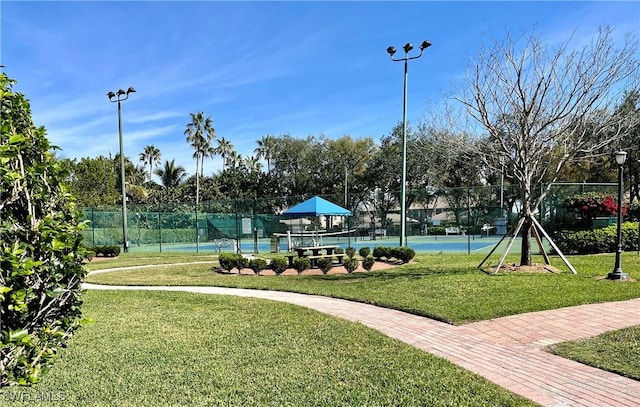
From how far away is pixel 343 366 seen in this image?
168 inches

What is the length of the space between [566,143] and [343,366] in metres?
9.54

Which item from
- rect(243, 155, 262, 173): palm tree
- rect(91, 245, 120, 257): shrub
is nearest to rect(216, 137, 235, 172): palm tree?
rect(243, 155, 262, 173): palm tree

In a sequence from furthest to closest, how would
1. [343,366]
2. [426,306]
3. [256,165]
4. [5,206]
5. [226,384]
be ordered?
[256,165] → [426,306] → [343,366] → [226,384] → [5,206]

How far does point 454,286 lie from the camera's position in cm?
850

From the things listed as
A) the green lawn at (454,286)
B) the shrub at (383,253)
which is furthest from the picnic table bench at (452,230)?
the green lawn at (454,286)

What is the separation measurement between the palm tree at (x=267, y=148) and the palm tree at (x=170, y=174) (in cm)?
946

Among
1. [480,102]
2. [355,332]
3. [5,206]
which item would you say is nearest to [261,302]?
[355,332]

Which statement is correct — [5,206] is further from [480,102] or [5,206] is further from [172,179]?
[172,179]

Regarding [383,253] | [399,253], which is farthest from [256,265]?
[399,253]

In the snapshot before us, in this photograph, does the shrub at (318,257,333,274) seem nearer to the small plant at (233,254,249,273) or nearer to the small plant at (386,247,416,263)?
the small plant at (233,254,249,273)

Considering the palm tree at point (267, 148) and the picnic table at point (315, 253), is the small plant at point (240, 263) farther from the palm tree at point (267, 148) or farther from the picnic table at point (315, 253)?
the palm tree at point (267, 148)

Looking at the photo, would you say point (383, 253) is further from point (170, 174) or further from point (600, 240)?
point (170, 174)

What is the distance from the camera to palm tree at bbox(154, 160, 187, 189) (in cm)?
5066

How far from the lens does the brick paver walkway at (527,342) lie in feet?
11.9
